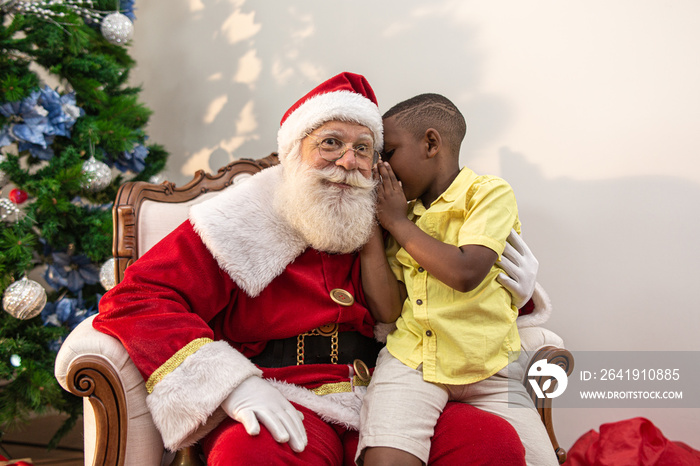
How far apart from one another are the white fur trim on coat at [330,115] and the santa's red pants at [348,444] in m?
→ 0.94

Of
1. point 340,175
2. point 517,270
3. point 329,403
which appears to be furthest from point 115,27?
point 517,270

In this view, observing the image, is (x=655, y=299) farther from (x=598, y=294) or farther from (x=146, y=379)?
(x=146, y=379)

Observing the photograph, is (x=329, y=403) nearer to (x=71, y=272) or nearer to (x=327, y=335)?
(x=327, y=335)

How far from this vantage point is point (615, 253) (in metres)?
2.36

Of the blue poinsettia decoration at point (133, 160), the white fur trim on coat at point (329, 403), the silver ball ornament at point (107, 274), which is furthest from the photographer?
the blue poinsettia decoration at point (133, 160)

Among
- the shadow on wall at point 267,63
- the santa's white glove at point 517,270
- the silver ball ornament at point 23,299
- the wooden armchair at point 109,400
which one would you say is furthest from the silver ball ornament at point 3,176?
the santa's white glove at point 517,270

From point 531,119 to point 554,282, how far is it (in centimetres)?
83

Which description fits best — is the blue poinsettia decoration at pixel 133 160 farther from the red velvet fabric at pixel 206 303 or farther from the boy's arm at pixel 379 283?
the boy's arm at pixel 379 283

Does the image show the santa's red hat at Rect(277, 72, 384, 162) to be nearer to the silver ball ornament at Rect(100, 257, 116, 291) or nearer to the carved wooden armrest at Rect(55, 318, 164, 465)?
the carved wooden armrest at Rect(55, 318, 164, 465)

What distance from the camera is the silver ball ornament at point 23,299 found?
230 centimetres

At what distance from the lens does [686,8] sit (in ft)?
7.18

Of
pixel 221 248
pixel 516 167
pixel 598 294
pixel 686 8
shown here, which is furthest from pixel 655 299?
pixel 221 248

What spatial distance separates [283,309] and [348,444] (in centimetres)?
48

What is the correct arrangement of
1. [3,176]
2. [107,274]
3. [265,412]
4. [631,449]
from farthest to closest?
[107,274] → [3,176] → [631,449] → [265,412]
